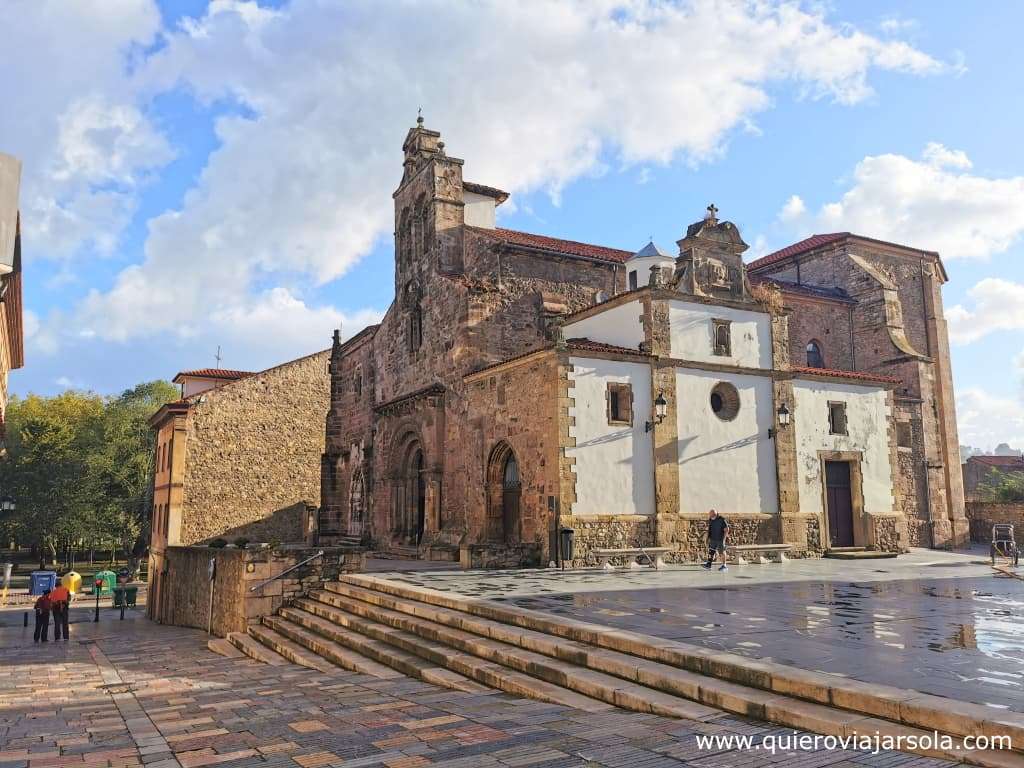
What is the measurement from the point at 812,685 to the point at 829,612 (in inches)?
189

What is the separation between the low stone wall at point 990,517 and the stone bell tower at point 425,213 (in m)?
22.9

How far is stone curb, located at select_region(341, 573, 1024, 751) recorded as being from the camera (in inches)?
190

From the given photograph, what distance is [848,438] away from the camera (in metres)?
23.2

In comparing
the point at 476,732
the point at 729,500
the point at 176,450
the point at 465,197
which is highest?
the point at 465,197

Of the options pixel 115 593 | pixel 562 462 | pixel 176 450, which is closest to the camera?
pixel 562 462

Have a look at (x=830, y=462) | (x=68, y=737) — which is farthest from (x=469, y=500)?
(x=68, y=737)

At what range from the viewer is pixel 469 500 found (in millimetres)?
21578

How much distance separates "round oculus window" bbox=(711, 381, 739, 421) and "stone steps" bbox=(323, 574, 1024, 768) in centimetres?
1200

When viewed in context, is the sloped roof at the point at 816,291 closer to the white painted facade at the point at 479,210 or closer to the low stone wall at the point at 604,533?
the white painted facade at the point at 479,210

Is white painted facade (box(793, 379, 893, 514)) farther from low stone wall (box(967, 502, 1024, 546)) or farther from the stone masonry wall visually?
the stone masonry wall

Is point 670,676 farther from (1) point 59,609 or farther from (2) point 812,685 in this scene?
(1) point 59,609

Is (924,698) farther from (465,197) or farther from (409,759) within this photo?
(465,197)

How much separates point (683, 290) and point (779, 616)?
12537mm

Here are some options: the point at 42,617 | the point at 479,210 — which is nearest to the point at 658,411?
the point at 479,210
